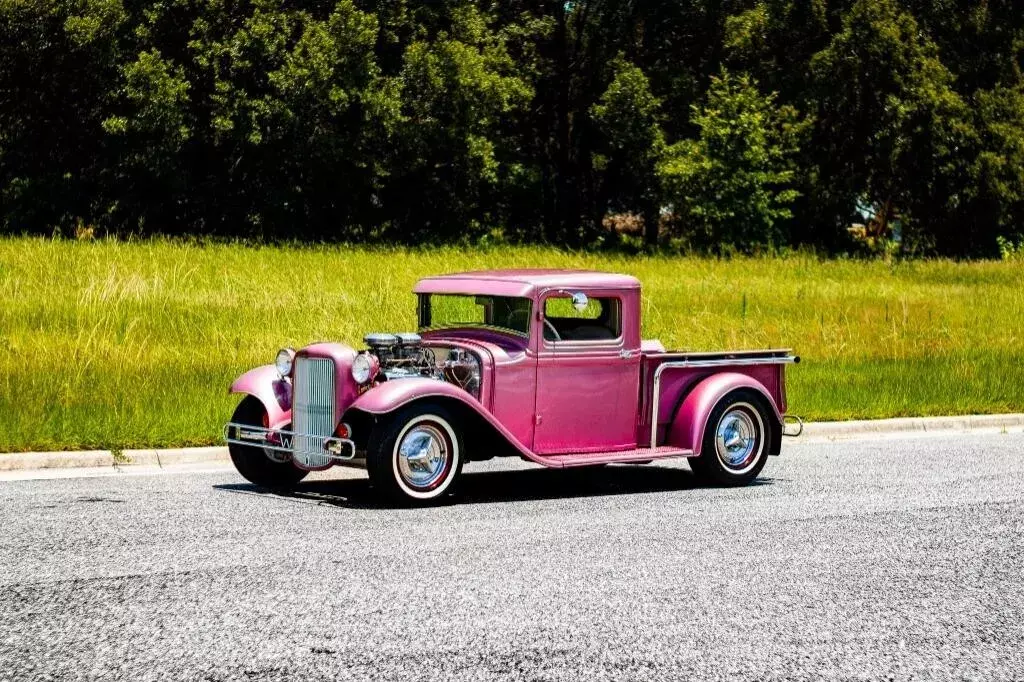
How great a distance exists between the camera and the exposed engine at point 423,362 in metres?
9.71

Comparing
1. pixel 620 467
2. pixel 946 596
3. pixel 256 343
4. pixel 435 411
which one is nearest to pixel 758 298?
pixel 256 343

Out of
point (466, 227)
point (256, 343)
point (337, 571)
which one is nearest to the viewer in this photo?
point (337, 571)

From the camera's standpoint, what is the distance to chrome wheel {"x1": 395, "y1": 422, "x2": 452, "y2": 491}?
9141mm

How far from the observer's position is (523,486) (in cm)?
1080

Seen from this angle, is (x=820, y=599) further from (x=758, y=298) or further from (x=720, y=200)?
(x=720, y=200)

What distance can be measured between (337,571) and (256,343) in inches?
466

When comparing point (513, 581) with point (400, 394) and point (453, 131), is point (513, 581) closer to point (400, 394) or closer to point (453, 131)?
point (400, 394)

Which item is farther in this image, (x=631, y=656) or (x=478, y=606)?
(x=478, y=606)

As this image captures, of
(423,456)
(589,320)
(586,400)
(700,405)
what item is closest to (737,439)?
(700,405)

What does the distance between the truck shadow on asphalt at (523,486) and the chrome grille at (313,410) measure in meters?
0.39

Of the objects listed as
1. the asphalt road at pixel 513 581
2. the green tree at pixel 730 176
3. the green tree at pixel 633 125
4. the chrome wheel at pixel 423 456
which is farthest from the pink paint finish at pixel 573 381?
the green tree at pixel 633 125

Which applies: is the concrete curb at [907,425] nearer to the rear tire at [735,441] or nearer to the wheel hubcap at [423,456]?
the rear tire at [735,441]

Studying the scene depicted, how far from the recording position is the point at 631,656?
575cm

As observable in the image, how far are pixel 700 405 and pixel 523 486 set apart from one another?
1.52 m
